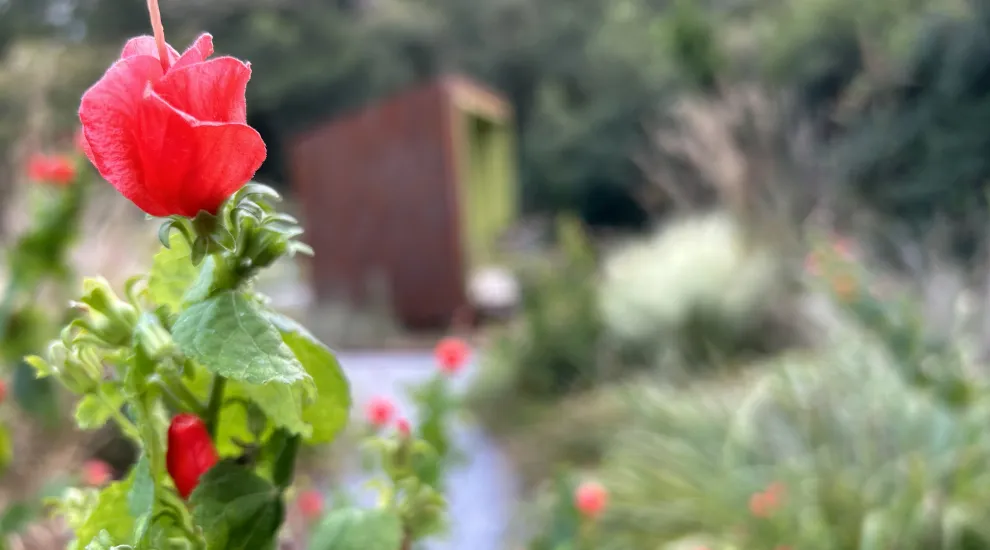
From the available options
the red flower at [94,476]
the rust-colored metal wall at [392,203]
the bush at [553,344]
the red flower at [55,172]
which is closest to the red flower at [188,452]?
the red flower at [94,476]

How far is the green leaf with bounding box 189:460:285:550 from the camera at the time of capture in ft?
0.76

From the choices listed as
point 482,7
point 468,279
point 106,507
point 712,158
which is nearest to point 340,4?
point 482,7

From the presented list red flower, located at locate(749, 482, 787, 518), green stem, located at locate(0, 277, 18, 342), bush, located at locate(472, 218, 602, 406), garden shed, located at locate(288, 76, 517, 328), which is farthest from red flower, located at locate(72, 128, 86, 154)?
garden shed, located at locate(288, 76, 517, 328)

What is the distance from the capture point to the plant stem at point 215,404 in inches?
9.8

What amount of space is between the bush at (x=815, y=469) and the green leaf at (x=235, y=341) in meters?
1.08

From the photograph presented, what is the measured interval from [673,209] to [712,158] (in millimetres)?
2031

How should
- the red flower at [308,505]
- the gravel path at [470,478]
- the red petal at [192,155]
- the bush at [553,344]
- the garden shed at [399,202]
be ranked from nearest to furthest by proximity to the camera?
1. the red petal at [192,155]
2. the red flower at [308,505]
3. the gravel path at [470,478]
4. the bush at [553,344]
5. the garden shed at [399,202]

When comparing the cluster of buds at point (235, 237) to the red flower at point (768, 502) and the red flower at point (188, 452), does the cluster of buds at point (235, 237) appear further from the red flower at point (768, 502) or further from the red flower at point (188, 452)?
the red flower at point (768, 502)

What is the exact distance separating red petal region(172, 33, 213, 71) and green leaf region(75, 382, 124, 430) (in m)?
0.13

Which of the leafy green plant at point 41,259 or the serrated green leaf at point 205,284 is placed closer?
the serrated green leaf at point 205,284

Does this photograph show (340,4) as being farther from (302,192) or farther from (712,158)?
(712,158)

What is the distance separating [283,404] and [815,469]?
1370 millimetres

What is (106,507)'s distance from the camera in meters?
0.26

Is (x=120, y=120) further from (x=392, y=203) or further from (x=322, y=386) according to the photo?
(x=392, y=203)
